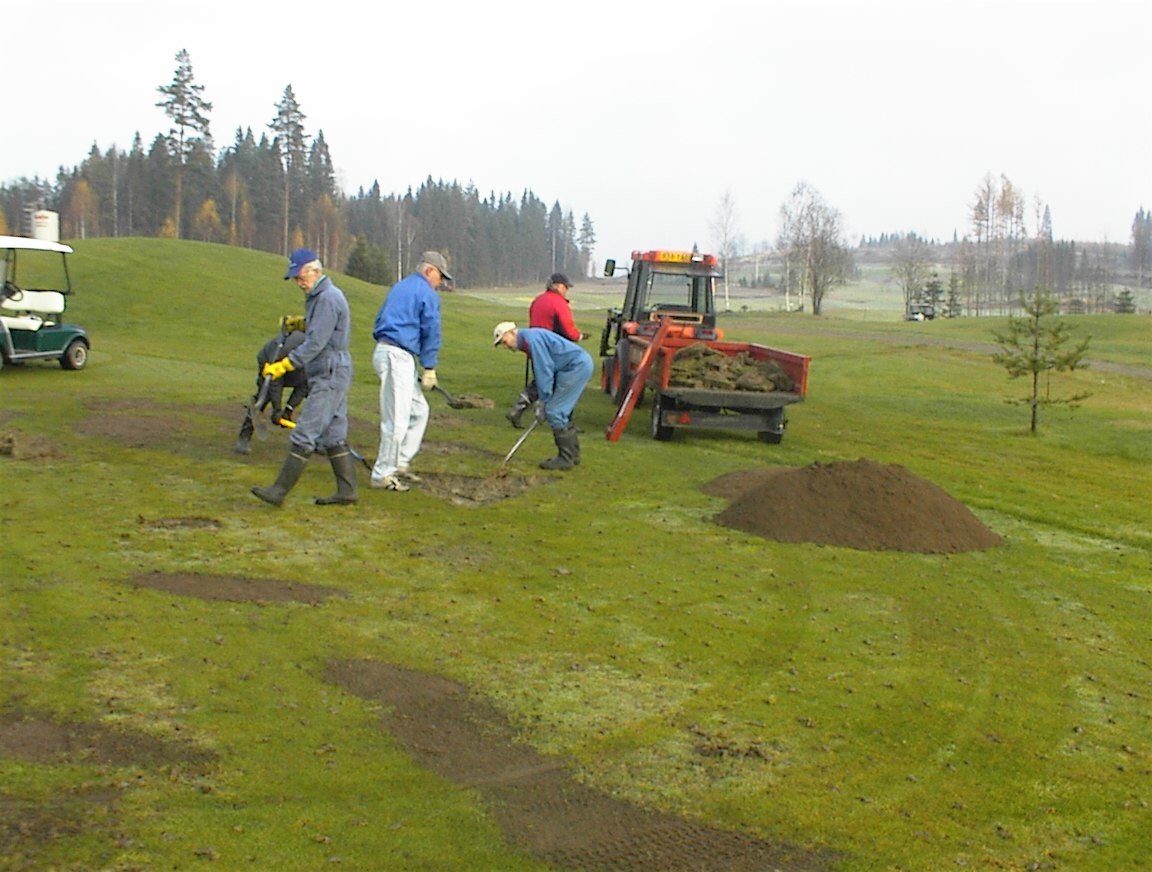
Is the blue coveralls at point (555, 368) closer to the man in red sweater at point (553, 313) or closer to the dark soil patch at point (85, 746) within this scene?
the man in red sweater at point (553, 313)

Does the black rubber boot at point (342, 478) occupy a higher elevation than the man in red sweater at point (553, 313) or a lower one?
lower

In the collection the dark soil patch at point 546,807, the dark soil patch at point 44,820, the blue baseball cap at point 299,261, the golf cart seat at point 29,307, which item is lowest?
the dark soil patch at point 546,807

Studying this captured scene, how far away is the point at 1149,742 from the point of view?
19.2 feet

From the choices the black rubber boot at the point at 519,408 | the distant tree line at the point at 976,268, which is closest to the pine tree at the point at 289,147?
the distant tree line at the point at 976,268

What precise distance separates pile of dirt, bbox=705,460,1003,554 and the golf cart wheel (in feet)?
49.1

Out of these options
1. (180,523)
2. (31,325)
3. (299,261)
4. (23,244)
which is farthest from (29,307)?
(180,523)

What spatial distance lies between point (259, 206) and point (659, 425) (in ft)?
283

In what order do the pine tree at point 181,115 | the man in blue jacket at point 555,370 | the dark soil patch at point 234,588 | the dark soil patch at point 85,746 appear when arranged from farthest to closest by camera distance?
the pine tree at point 181,115
the man in blue jacket at point 555,370
the dark soil patch at point 234,588
the dark soil patch at point 85,746

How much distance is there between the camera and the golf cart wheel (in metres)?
21.5

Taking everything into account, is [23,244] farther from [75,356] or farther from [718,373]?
[718,373]

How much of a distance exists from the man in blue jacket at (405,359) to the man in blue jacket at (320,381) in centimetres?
70

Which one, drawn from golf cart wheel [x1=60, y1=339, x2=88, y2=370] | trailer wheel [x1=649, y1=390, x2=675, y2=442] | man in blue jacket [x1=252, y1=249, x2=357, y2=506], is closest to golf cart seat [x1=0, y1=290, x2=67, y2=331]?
golf cart wheel [x1=60, y1=339, x2=88, y2=370]

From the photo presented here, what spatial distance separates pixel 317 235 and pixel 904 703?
3971 inches

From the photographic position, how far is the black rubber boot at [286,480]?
9.97 meters
